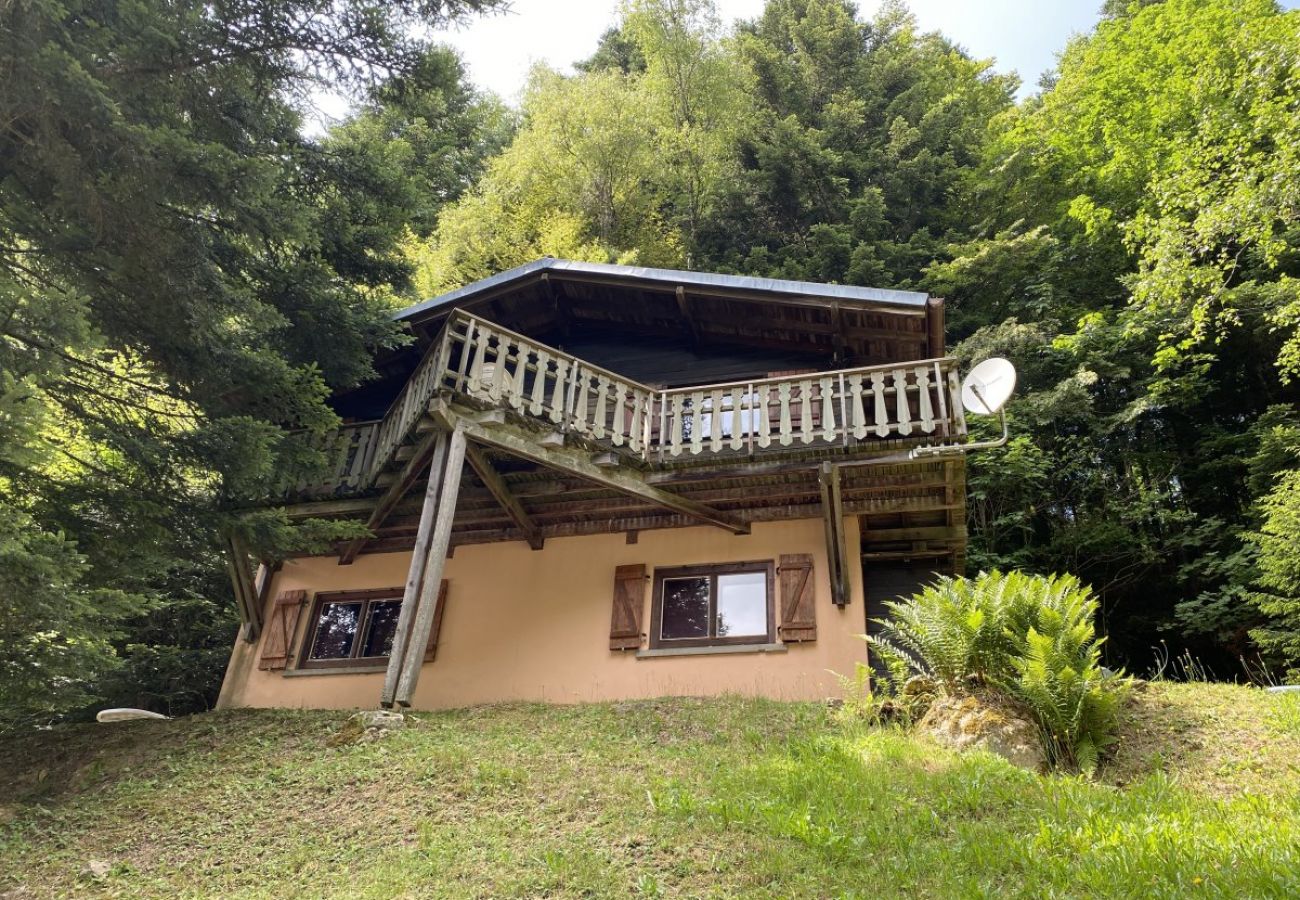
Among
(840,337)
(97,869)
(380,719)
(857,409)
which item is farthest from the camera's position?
(840,337)

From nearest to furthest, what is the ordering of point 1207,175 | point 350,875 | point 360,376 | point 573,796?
point 350,875 < point 573,796 < point 360,376 < point 1207,175

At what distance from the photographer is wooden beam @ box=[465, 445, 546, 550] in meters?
9.41

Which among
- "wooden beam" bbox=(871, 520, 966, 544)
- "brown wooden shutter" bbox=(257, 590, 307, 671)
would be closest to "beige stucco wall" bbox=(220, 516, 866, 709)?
"brown wooden shutter" bbox=(257, 590, 307, 671)

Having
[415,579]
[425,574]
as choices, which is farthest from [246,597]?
[415,579]

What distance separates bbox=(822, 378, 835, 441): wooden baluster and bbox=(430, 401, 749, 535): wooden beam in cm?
192

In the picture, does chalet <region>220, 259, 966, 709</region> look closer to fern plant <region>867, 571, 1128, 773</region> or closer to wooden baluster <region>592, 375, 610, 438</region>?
wooden baluster <region>592, 375, 610, 438</region>

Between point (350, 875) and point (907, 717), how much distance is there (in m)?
4.69

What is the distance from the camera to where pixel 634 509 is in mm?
Answer: 10805

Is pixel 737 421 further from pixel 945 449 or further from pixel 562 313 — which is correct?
pixel 562 313

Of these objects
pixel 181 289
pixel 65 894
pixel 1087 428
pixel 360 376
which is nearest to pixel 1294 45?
pixel 1087 428

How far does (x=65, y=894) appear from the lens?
5.12 meters

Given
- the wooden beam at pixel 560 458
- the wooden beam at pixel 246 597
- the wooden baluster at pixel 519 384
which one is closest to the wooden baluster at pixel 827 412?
the wooden beam at pixel 560 458

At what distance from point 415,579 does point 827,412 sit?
4.78 m

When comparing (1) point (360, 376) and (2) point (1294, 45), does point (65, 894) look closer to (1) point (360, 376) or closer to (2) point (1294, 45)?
(1) point (360, 376)
